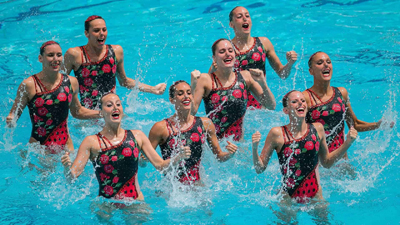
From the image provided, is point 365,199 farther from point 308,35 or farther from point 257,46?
point 308,35

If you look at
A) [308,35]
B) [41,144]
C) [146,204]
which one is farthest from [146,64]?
[146,204]

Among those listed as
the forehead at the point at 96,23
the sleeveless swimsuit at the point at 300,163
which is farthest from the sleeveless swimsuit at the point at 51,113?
the sleeveless swimsuit at the point at 300,163

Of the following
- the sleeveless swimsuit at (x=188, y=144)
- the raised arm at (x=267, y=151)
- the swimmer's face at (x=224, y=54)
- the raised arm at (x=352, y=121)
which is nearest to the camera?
the raised arm at (x=267, y=151)

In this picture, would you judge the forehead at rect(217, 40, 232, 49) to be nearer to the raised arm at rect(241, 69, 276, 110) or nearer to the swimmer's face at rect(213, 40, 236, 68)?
the swimmer's face at rect(213, 40, 236, 68)

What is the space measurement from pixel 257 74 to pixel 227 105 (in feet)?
1.97

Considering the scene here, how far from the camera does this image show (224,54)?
671 centimetres

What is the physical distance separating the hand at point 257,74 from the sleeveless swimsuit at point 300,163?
96cm

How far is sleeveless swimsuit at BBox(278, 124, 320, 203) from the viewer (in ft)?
19.1

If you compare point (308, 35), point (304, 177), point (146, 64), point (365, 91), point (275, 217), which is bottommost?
point (275, 217)

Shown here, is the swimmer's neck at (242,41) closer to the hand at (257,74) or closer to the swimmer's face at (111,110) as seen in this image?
the hand at (257,74)

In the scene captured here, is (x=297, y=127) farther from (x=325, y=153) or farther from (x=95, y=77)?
(x=95, y=77)

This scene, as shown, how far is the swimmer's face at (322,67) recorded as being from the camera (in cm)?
640

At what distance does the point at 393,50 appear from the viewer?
11242 millimetres

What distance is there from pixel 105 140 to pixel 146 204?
0.86m
